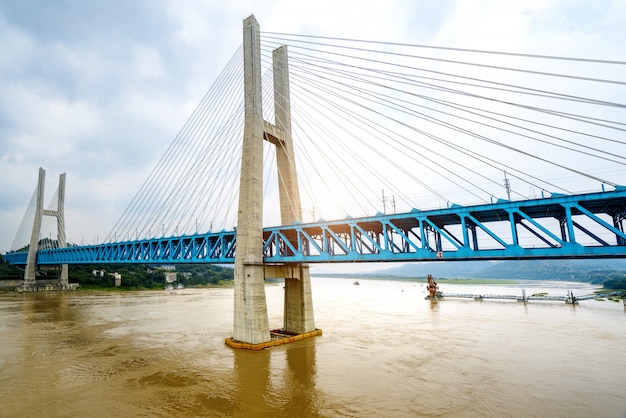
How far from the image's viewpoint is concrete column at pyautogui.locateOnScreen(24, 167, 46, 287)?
63.4 metres

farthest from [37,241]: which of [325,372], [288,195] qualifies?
[325,372]

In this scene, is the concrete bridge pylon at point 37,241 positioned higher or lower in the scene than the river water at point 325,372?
higher

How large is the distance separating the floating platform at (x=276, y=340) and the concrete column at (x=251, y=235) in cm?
28

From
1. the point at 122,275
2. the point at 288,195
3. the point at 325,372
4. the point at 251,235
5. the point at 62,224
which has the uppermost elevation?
the point at 62,224

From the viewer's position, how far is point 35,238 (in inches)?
2569

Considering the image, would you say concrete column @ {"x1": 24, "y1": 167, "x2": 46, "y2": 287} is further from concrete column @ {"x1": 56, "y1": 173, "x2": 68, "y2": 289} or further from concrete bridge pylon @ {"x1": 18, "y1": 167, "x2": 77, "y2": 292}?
concrete column @ {"x1": 56, "y1": 173, "x2": 68, "y2": 289}

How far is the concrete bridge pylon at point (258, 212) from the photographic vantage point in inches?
794

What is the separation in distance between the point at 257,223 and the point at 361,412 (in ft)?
41.2

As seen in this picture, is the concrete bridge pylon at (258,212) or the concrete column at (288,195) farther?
the concrete column at (288,195)

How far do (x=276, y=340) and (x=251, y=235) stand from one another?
275 inches

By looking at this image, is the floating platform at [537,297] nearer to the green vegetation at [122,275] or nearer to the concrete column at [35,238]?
the green vegetation at [122,275]

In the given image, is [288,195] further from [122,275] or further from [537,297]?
[122,275]

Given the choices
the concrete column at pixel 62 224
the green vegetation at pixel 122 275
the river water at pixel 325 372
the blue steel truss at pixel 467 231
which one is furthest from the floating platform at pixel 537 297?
the concrete column at pixel 62 224

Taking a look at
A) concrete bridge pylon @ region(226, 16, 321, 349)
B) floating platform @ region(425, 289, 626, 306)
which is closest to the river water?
concrete bridge pylon @ region(226, 16, 321, 349)
